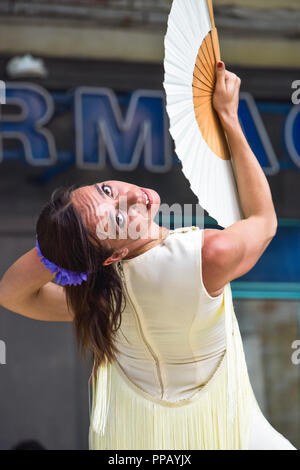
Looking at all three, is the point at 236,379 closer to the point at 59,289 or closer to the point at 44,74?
the point at 59,289

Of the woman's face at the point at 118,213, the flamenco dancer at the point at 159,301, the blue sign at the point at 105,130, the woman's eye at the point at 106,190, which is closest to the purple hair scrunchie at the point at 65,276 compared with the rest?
the flamenco dancer at the point at 159,301

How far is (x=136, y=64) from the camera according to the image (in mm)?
6551

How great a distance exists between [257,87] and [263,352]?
226 centimetres

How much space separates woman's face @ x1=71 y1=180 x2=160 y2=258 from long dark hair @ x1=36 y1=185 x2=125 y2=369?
0.07 ft

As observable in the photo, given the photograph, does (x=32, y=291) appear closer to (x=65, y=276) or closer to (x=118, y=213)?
(x=65, y=276)

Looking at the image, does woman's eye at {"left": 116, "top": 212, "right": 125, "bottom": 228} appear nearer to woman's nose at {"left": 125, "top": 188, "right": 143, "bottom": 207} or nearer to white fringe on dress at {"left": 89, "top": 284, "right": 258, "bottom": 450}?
woman's nose at {"left": 125, "top": 188, "right": 143, "bottom": 207}

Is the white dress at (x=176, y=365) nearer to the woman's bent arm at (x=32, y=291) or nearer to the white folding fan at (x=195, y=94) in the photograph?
the white folding fan at (x=195, y=94)

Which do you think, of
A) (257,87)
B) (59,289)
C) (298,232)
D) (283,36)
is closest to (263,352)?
(298,232)

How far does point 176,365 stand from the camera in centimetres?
207

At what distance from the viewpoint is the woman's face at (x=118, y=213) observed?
1.98 metres

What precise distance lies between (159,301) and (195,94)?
1.83 feet

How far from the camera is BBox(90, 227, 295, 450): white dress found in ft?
6.43

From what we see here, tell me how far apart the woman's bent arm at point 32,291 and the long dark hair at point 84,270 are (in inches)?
4.1

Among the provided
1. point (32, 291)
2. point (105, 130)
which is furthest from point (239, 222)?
point (105, 130)
